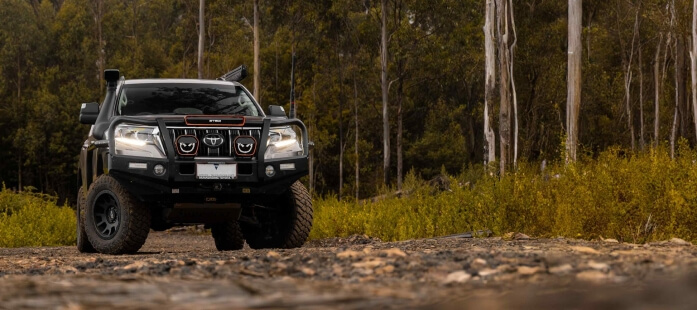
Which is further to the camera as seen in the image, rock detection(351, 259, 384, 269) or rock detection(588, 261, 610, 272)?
rock detection(351, 259, 384, 269)

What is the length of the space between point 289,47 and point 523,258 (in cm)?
5822

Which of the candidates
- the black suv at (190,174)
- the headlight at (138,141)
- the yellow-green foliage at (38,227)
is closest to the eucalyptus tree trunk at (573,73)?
the yellow-green foliage at (38,227)

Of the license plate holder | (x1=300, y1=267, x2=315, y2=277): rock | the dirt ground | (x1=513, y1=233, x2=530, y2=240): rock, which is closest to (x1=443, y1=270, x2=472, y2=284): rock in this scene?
the dirt ground

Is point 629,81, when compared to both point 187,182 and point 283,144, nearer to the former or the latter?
point 283,144

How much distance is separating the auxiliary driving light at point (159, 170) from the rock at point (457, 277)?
18.0 feet

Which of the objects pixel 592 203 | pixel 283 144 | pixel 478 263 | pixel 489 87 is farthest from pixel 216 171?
pixel 489 87

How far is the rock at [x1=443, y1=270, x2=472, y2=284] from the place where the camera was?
4.25 meters

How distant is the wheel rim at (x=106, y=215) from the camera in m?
10.1

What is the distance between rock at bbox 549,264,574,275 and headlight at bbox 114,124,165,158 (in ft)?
19.0

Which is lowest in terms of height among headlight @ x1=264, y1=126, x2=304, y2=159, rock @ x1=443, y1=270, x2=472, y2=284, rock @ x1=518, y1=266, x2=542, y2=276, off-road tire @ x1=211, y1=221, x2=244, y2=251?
Answer: off-road tire @ x1=211, y1=221, x2=244, y2=251

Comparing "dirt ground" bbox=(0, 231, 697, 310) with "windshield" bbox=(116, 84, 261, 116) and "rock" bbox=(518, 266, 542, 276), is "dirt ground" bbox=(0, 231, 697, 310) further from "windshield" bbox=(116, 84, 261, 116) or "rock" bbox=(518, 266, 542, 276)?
"windshield" bbox=(116, 84, 261, 116)

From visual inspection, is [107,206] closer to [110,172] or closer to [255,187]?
[110,172]

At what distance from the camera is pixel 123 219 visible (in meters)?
9.75

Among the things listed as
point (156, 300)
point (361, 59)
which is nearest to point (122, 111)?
point (156, 300)
